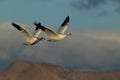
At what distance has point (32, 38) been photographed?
68.6m

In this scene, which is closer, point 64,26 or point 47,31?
point 47,31

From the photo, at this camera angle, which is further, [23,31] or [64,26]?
[64,26]

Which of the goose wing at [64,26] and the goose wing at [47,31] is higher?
the goose wing at [64,26]

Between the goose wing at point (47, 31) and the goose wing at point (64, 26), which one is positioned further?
the goose wing at point (64, 26)

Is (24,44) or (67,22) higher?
(67,22)

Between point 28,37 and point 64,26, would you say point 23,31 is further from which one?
point 64,26

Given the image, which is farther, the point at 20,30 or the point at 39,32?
the point at 39,32

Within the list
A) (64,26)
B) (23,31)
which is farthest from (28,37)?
(64,26)

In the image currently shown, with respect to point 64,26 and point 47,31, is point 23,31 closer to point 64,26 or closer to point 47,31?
point 47,31

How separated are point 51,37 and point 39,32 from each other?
17.5ft

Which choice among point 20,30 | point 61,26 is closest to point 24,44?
point 20,30

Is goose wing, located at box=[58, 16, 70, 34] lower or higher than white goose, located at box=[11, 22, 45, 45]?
higher

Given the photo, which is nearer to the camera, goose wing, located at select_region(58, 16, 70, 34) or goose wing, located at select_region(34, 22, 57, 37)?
goose wing, located at select_region(34, 22, 57, 37)

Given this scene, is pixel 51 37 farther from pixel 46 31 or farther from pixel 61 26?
pixel 61 26
